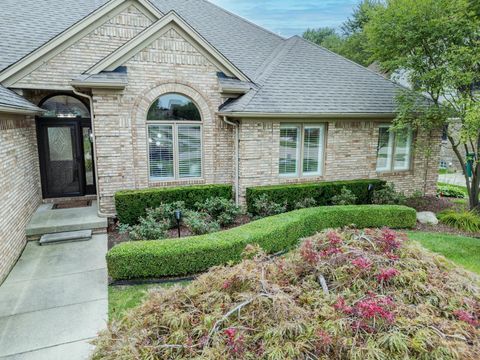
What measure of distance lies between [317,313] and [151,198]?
6448 mm

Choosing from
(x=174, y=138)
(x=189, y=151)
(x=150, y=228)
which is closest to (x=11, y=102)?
(x=174, y=138)

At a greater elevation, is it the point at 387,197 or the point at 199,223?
the point at 387,197

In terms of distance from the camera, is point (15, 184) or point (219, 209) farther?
point (219, 209)

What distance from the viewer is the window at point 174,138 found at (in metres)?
8.89

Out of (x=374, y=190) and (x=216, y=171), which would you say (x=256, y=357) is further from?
(x=374, y=190)

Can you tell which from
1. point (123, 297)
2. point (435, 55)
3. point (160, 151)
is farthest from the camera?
point (435, 55)

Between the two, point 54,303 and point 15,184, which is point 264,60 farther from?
point 54,303

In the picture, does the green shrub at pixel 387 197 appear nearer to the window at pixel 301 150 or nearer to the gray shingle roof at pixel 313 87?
the window at pixel 301 150

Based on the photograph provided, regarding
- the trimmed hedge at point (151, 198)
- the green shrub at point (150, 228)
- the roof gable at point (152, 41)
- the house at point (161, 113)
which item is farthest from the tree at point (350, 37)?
the green shrub at point (150, 228)

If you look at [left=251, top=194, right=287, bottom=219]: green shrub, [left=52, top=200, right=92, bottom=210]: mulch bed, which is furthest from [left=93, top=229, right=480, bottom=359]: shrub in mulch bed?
[left=52, top=200, right=92, bottom=210]: mulch bed

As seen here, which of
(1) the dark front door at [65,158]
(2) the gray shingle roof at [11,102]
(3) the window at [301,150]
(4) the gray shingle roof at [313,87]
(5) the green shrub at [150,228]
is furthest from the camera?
(3) the window at [301,150]

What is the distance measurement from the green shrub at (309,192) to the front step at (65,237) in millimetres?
4368

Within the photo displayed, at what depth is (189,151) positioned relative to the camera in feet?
30.6

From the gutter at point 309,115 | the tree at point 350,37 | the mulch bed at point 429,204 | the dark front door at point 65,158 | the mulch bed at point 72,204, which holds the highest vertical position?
the tree at point 350,37
